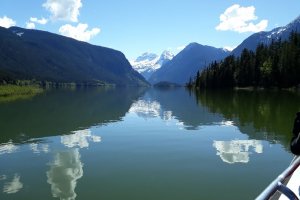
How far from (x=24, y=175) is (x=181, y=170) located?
27.7 ft

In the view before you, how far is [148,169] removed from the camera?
69.6 feet

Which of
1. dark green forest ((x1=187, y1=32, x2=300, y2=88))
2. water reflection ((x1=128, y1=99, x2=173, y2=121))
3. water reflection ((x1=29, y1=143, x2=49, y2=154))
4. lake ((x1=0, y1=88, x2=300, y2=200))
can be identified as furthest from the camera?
dark green forest ((x1=187, y1=32, x2=300, y2=88))

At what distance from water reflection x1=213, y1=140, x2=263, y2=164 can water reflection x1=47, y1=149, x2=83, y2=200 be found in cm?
902

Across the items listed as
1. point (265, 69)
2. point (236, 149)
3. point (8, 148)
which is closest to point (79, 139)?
point (8, 148)

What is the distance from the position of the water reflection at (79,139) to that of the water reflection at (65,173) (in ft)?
8.50

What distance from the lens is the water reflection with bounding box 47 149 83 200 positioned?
16969mm

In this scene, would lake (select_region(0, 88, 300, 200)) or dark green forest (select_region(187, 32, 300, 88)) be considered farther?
dark green forest (select_region(187, 32, 300, 88))

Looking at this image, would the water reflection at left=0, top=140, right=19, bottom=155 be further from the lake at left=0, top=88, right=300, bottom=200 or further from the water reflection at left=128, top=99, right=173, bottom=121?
the water reflection at left=128, top=99, right=173, bottom=121

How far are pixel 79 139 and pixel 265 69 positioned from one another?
440ft

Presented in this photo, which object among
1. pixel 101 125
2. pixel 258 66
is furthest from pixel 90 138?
pixel 258 66

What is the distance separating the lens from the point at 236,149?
2698 centimetres

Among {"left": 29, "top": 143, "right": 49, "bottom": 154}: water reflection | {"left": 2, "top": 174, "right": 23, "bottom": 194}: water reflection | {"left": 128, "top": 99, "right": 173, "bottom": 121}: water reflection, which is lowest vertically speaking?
{"left": 128, "top": 99, "right": 173, "bottom": 121}: water reflection

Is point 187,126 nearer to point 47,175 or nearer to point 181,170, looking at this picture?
point 181,170

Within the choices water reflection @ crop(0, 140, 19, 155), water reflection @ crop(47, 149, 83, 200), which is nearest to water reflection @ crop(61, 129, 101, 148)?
water reflection @ crop(47, 149, 83, 200)
